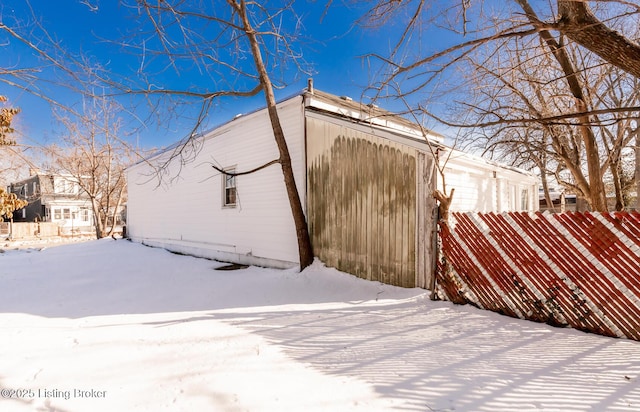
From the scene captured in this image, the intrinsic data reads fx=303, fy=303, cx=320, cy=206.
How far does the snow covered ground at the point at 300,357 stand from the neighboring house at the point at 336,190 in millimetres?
1150

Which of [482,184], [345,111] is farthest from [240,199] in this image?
[482,184]

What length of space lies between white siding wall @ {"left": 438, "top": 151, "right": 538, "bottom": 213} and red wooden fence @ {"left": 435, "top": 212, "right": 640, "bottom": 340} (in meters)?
1.40

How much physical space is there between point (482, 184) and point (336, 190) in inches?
162

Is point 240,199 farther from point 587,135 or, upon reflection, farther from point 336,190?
point 587,135

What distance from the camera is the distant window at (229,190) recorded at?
30.1ft

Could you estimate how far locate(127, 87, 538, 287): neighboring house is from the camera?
5.26 meters

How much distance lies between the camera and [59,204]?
2934 centimetres

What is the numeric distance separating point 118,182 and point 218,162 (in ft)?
60.6

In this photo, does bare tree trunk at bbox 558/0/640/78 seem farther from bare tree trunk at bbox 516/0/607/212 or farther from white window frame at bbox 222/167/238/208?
white window frame at bbox 222/167/238/208

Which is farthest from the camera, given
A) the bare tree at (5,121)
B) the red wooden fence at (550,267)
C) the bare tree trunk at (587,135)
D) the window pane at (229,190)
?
the window pane at (229,190)

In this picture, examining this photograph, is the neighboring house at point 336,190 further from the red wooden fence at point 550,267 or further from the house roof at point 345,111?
the red wooden fence at point 550,267

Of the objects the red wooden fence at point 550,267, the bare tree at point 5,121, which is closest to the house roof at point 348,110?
the red wooden fence at point 550,267

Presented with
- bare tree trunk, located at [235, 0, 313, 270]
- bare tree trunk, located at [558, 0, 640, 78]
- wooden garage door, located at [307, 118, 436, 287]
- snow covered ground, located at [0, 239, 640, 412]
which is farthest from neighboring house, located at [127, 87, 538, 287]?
bare tree trunk, located at [558, 0, 640, 78]

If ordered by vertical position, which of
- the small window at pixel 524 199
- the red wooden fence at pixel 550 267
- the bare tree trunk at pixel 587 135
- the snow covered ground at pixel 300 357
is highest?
the bare tree trunk at pixel 587 135
